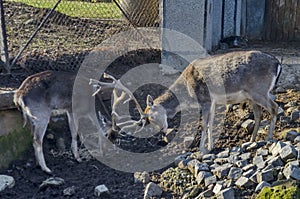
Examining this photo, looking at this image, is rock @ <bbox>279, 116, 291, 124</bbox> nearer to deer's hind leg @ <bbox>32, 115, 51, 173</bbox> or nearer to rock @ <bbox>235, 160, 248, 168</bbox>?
rock @ <bbox>235, 160, 248, 168</bbox>

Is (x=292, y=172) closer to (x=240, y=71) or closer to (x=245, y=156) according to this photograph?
(x=245, y=156)

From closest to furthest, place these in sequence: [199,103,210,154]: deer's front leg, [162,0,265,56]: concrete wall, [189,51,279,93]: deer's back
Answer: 1. [189,51,279,93]: deer's back
2. [199,103,210,154]: deer's front leg
3. [162,0,265,56]: concrete wall

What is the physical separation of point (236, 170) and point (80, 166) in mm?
2001

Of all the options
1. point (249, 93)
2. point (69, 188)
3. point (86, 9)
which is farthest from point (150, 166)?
point (86, 9)

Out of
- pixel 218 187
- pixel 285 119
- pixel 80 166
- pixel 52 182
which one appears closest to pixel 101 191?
pixel 52 182

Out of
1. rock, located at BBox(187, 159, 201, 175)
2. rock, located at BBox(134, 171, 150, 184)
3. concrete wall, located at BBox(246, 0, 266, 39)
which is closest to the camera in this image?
rock, located at BBox(187, 159, 201, 175)

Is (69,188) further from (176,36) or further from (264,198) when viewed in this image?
(176,36)

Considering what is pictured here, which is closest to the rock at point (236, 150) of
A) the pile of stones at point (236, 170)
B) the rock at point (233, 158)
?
the pile of stones at point (236, 170)

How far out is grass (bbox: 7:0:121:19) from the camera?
11945 millimetres

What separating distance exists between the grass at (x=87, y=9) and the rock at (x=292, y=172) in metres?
6.78

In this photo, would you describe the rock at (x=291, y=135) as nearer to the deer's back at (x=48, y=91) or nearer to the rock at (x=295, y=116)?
the rock at (x=295, y=116)

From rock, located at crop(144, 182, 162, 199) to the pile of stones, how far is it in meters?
0.13

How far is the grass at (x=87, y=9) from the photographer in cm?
1195

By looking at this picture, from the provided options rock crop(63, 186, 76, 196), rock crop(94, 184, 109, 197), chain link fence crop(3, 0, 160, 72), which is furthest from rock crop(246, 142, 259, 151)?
chain link fence crop(3, 0, 160, 72)
